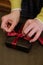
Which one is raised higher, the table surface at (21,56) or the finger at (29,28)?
the finger at (29,28)

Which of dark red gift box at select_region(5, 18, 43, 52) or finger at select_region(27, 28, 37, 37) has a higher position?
finger at select_region(27, 28, 37, 37)

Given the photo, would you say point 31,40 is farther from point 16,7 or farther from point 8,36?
point 16,7

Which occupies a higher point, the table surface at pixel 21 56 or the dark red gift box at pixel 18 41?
the dark red gift box at pixel 18 41

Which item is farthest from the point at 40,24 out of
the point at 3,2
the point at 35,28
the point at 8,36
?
the point at 3,2

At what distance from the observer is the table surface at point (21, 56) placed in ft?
2.50

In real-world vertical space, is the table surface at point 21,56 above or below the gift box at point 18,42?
below

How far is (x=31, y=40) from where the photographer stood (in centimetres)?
82

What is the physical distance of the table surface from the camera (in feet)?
2.50

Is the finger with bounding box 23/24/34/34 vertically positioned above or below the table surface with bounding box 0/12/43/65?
above

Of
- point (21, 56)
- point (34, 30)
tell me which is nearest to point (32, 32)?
point (34, 30)

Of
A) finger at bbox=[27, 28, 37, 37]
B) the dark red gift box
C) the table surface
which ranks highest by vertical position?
finger at bbox=[27, 28, 37, 37]

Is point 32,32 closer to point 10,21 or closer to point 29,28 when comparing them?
point 29,28

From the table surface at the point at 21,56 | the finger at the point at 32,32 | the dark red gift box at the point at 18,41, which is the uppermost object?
the finger at the point at 32,32

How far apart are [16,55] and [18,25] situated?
0.17 metres
